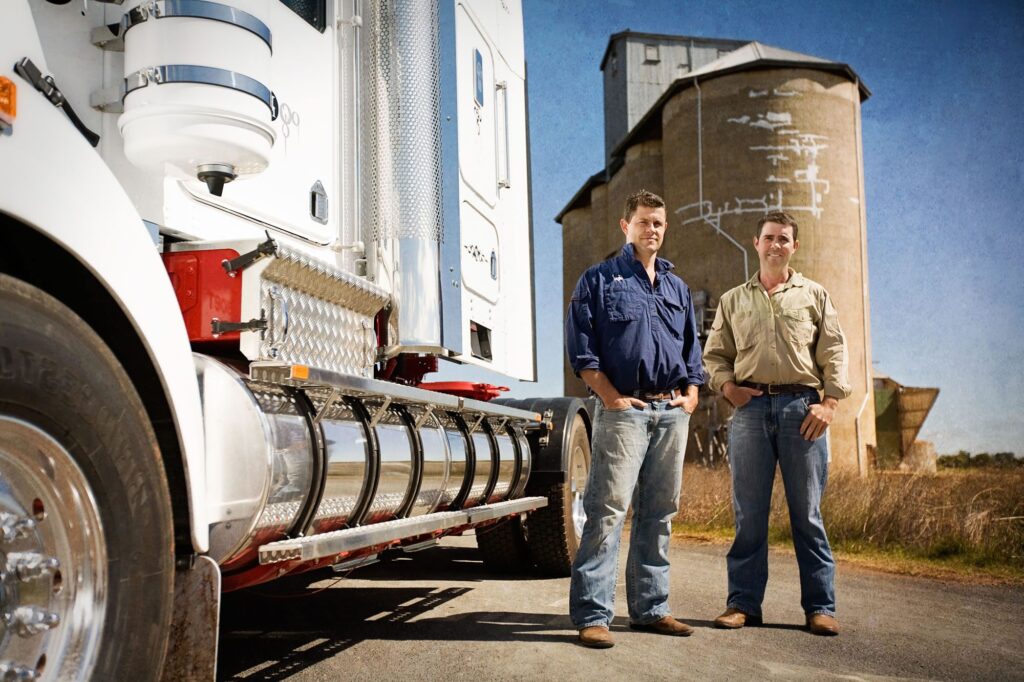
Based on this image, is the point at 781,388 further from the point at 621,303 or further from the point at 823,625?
the point at 823,625

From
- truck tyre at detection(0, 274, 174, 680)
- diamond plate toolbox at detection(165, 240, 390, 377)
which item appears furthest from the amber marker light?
diamond plate toolbox at detection(165, 240, 390, 377)

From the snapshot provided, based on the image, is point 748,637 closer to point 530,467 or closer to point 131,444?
point 530,467

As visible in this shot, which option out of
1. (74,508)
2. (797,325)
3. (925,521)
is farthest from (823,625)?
(74,508)

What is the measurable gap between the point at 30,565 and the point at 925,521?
6735 millimetres

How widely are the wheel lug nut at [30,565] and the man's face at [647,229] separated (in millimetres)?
3135

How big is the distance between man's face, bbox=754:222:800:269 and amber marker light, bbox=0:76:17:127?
3.71m

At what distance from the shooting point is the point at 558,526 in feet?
19.6

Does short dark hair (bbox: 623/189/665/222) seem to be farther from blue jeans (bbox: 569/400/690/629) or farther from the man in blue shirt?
blue jeans (bbox: 569/400/690/629)

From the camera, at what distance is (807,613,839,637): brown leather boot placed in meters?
4.30

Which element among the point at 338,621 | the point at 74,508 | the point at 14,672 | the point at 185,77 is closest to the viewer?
the point at 14,672

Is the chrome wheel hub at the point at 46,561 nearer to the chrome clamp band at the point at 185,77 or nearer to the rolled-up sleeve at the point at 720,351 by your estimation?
the chrome clamp band at the point at 185,77

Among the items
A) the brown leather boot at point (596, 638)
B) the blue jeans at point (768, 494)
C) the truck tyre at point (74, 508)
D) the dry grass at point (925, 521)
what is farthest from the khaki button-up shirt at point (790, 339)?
the truck tyre at point (74, 508)

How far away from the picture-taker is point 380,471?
3.43 metres

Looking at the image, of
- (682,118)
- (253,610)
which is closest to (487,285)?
(253,610)
